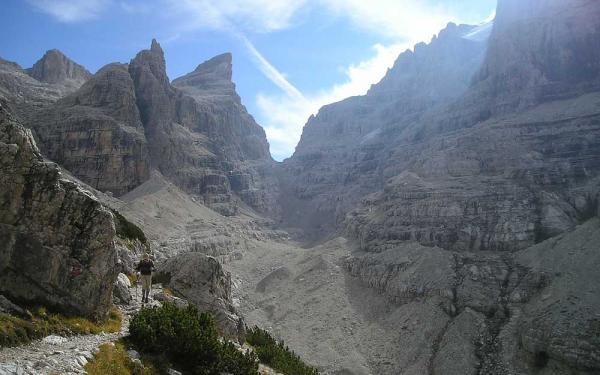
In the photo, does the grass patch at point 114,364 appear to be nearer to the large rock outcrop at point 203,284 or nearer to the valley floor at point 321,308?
the large rock outcrop at point 203,284

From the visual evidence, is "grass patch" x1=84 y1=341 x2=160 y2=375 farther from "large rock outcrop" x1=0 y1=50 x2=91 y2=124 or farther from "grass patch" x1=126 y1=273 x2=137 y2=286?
"large rock outcrop" x1=0 y1=50 x2=91 y2=124

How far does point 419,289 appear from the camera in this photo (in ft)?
276

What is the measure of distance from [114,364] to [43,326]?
2869 millimetres

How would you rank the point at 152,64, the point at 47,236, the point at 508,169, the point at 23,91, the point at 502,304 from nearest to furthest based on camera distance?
the point at 47,236, the point at 502,304, the point at 508,169, the point at 23,91, the point at 152,64

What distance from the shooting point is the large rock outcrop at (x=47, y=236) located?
18.7 metres

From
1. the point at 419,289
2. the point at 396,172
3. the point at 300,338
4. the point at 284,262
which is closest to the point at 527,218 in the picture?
the point at 419,289

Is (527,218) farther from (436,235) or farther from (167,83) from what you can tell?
(167,83)

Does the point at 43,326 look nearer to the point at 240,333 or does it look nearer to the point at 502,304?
the point at 240,333

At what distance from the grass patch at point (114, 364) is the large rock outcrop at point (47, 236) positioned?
294cm

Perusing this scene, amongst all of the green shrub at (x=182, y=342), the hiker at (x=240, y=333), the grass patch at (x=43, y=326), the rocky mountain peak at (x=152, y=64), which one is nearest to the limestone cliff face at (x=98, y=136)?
the rocky mountain peak at (x=152, y=64)

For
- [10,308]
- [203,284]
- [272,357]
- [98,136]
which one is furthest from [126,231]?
[98,136]

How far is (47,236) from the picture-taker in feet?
64.5

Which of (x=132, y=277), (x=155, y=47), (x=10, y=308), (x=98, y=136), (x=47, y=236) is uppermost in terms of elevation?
(x=155, y=47)

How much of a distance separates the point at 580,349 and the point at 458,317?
Result: 19254 mm
